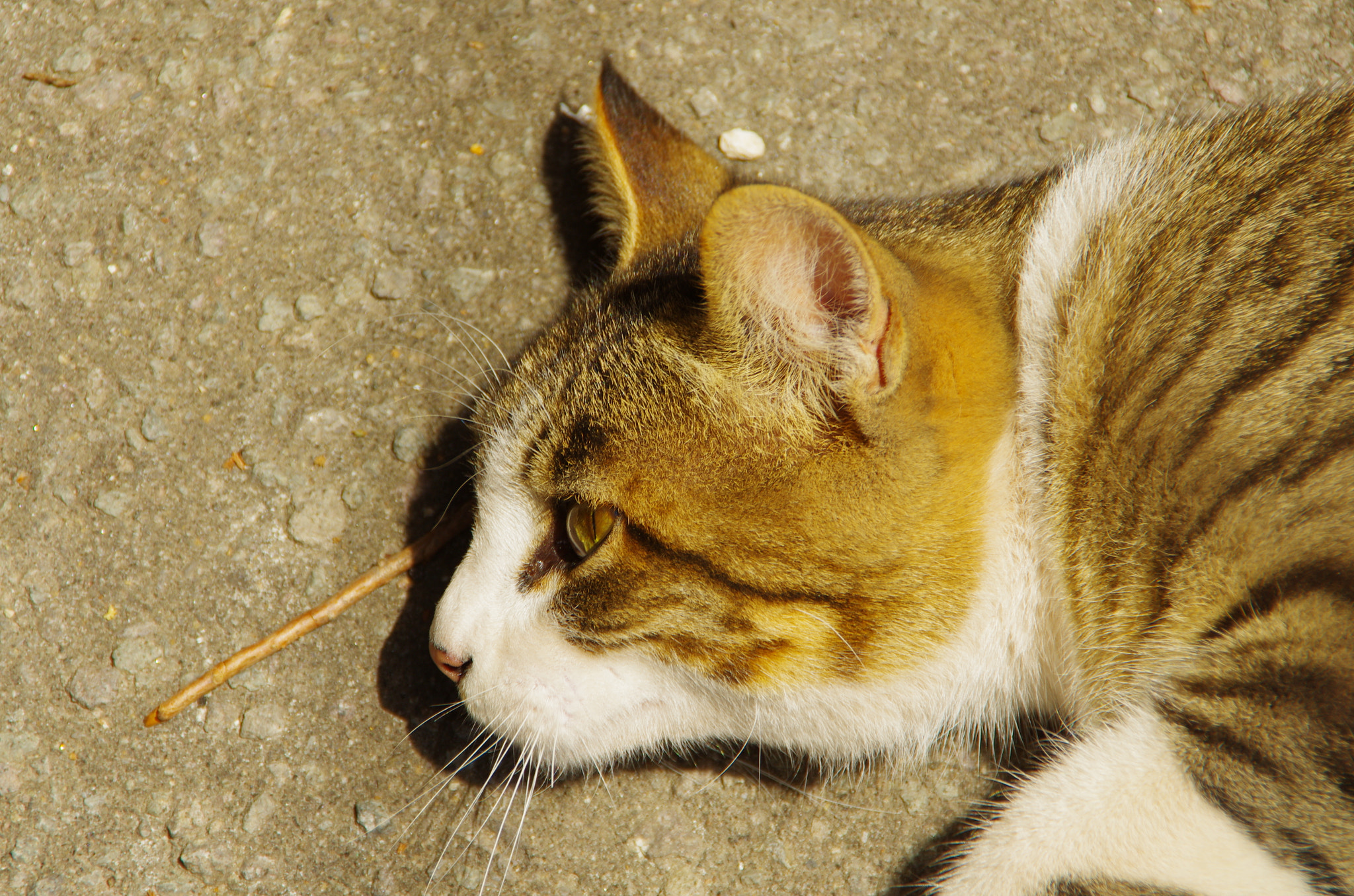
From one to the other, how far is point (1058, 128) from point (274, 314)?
2.24 metres

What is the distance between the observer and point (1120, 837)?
1727 mm

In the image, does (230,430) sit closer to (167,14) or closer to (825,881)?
(167,14)

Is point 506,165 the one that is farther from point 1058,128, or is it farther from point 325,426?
point 1058,128

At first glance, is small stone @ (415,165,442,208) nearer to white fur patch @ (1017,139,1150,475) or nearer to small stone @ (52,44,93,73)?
small stone @ (52,44,93,73)

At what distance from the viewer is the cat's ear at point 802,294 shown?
149cm

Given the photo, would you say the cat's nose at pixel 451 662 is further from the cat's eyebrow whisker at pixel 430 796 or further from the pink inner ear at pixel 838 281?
the pink inner ear at pixel 838 281

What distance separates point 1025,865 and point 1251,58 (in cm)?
241

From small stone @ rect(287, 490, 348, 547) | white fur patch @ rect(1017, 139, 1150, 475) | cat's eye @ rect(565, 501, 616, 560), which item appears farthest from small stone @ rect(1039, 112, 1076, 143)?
small stone @ rect(287, 490, 348, 547)

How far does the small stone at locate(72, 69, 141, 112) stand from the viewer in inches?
103

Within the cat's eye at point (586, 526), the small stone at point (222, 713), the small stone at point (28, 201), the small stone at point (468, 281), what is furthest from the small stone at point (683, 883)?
the small stone at point (28, 201)

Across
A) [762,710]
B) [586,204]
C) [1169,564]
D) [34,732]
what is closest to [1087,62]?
[586,204]

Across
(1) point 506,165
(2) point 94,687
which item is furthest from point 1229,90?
(2) point 94,687

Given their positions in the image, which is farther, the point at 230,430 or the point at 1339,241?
the point at 230,430

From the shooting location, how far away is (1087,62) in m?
2.81
